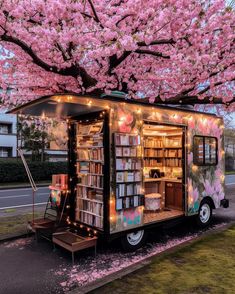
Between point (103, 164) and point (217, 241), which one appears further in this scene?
point (217, 241)

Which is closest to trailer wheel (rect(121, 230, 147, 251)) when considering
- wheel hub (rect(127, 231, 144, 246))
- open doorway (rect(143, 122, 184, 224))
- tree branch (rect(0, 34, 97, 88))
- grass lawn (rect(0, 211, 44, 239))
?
wheel hub (rect(127, 231, 144, 246))

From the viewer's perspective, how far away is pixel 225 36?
7574mm

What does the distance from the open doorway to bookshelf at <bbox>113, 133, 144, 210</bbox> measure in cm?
203

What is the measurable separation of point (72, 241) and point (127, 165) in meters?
1.98

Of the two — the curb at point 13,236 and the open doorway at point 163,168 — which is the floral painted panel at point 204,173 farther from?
the curb at point 13,236

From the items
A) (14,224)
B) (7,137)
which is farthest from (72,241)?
(7,137)

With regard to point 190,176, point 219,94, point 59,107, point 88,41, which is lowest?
point 190,176

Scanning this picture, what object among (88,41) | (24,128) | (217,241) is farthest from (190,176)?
(24,128)

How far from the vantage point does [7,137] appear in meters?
31.5

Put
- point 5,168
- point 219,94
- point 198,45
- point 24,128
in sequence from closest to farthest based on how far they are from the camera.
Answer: point 198,45, point 219,94, point 5,168, point 24,128

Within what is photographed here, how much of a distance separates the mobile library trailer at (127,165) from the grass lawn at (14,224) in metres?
1.53

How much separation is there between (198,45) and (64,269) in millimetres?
6709

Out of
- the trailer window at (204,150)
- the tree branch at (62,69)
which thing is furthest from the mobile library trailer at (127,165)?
the tree branch at (62,69)

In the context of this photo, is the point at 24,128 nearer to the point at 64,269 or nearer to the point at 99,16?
the point at 99,16
